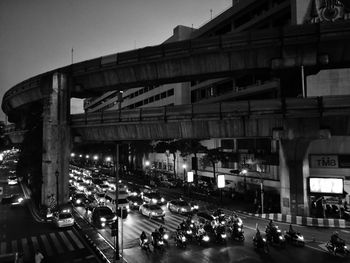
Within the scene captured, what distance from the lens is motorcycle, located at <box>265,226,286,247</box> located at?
63.4ft

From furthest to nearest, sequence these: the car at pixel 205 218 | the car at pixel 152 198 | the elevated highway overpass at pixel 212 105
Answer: the car at pixel 152 198 → the car at pixel 205 218 → the elevated highway overpass at pixel 212 105

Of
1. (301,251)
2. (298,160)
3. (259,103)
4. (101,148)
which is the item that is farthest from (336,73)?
(101,148)

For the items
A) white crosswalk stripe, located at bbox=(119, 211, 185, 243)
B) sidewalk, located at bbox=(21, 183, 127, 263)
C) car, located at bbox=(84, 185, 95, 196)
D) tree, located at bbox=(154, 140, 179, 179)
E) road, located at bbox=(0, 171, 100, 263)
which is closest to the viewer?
sidewalk, located at bbox=(21, 183, 127, 263)

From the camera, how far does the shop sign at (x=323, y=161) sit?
29.8 metres

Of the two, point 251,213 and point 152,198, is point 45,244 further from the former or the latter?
point 251,213

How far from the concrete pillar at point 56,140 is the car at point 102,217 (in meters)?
5.81

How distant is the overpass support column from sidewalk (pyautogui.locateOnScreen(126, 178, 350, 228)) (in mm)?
1427

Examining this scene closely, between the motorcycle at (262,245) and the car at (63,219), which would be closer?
the motorcycle at (262,245)

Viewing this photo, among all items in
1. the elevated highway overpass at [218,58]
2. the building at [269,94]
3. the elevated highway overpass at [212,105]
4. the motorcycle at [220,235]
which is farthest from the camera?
the building at [269,94]

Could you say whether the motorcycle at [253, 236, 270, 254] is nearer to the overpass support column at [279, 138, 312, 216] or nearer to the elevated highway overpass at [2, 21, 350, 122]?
the overpass support column at [279, 138, 312, 216]

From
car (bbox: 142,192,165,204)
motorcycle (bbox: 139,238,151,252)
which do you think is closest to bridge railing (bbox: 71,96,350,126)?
motorcycle (bbox: 139,238,151,252)

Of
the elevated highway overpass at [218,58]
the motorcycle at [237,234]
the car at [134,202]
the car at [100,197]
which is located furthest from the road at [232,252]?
the elevated highway overpass at [218,58]

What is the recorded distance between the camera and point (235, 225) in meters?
21.2

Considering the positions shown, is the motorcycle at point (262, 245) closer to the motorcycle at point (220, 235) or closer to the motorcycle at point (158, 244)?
the motorcycle at point (220, 235)
